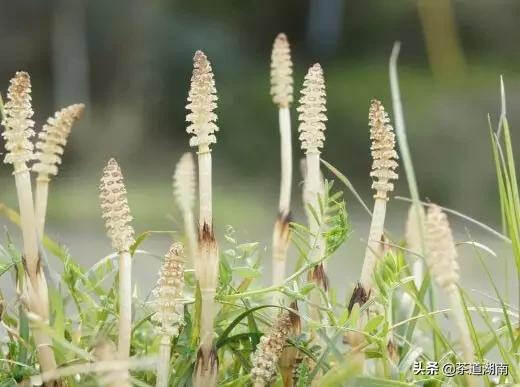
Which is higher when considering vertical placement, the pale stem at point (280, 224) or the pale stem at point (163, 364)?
the pale stem at point (280, 224)

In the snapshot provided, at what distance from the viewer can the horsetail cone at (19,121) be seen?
0.16 metres

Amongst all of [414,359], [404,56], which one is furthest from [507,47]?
[414,359]

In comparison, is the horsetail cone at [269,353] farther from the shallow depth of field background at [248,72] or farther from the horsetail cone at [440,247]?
the shallow depth of field background at [248,72]

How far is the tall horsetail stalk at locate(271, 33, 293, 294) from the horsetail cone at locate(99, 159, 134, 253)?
0.15 ft

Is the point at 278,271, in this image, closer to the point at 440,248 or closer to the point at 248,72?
the point at 440,248

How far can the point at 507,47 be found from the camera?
314 centimetres

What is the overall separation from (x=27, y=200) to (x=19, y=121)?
0.01m

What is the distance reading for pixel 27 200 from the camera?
0.53 feet

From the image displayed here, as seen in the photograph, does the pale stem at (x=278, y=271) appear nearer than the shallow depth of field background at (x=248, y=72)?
Yes

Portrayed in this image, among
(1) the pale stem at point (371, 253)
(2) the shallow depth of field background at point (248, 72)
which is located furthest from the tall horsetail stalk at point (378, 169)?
(2) the shallow depth of field background at point (248, 72)

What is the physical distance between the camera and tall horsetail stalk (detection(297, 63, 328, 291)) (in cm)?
17

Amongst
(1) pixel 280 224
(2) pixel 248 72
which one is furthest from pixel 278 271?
(2) pixel 248 72

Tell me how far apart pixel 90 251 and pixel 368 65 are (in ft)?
5.70

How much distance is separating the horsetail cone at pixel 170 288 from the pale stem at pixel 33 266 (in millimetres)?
19
